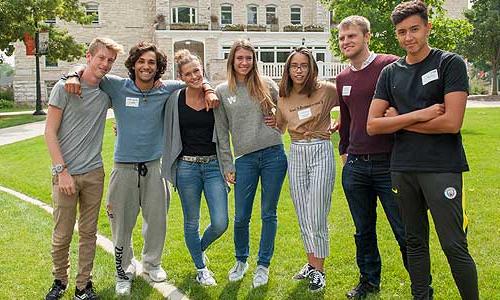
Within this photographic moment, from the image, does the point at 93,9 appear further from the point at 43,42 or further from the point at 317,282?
the point at 317,282

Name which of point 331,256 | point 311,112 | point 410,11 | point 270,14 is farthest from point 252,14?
point 410,11

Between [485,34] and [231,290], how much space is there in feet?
128

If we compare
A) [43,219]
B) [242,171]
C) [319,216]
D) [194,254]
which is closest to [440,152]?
[319,216]

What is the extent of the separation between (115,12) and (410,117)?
131ft

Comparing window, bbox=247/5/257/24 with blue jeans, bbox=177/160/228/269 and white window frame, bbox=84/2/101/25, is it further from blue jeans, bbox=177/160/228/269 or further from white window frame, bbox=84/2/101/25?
blue jeans, bbox=177/160/228/269

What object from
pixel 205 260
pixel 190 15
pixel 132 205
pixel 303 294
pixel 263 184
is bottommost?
pixel 303 294

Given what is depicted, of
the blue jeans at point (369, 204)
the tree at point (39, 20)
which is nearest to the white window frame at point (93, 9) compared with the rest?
the tree at point (39, 20)

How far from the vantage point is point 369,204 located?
4398mm

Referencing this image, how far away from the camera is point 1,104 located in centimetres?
3569

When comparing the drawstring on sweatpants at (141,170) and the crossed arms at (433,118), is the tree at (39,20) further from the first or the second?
the crossed arms at (433,118)

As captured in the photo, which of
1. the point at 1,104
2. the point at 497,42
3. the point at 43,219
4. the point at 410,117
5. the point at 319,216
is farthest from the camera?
the point at 497,42

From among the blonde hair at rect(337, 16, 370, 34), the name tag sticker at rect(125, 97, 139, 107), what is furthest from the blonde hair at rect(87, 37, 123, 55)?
the blonde hair at rect(337, 16, 370, 34)

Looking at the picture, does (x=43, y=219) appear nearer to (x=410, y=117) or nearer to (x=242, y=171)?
(x=242, y=171)

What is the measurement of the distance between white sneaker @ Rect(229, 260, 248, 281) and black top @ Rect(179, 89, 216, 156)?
113 cm
